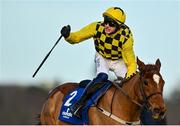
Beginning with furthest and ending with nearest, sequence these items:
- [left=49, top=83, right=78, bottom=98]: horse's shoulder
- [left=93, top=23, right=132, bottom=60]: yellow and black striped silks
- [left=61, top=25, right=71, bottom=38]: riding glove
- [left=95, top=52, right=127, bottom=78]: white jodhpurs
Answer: [left=49, top=83, right=78, bottom=98]: horse's shoulder < [left=61, top=25, right=71, bottom=38]: riding glove < [left=95, top=52, right=127, bottom=78]: white jodhpurs < [left=93, top=23, right=132, bottom=60]: yellow and black striped silks

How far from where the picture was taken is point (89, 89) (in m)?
13.7

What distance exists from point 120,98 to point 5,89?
3268 centimetres

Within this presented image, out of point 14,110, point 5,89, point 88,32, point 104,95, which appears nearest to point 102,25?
point 88,32

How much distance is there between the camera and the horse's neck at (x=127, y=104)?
13.2 meters

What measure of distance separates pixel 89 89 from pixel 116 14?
4.01ft

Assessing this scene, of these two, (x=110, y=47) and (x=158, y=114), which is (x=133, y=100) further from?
(x=110, y=47)

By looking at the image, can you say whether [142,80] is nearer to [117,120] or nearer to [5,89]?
[117,120]

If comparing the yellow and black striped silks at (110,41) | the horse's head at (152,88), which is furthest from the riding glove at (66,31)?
the horse's head at (152,88)

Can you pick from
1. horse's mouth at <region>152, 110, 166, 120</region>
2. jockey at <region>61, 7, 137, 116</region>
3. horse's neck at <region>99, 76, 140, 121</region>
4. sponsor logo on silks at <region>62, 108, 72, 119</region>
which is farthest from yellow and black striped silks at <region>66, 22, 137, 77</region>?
horse's mouth at <region>152, 110, 166, 120</region>

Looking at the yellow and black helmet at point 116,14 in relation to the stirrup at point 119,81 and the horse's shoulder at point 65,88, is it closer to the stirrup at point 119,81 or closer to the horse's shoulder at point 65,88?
the stirrup at point 119,81

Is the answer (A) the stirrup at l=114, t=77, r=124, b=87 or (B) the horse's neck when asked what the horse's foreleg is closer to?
(B) the horse's neck

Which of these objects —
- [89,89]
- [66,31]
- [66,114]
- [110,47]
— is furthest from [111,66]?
[66,114]

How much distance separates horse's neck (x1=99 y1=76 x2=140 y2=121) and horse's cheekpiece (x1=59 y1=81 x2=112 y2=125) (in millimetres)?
296

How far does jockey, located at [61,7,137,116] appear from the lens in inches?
540
